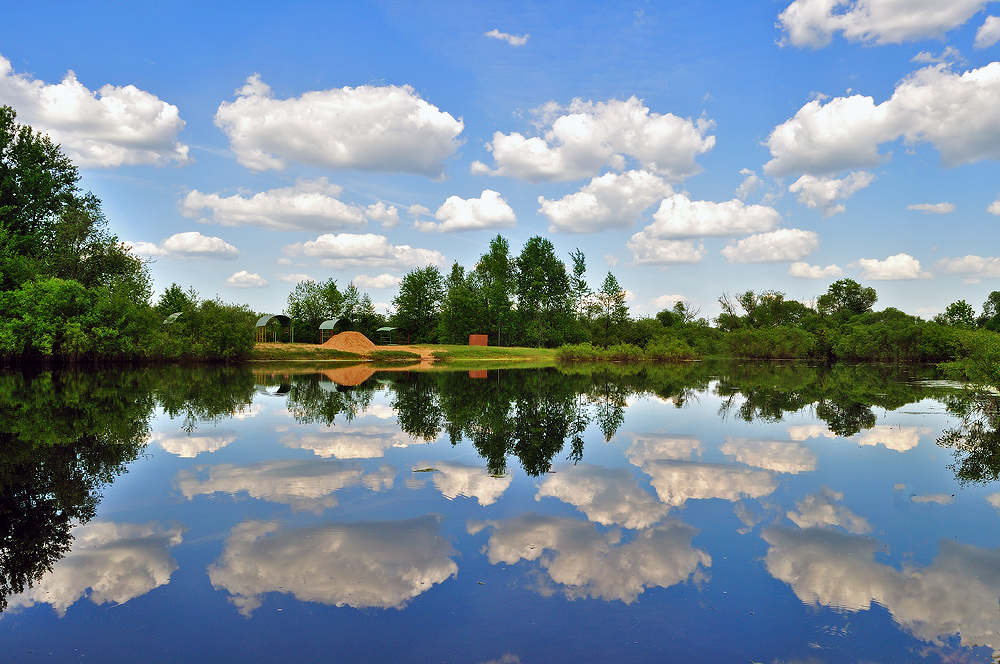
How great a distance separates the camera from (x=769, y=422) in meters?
15.6

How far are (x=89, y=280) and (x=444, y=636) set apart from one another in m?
50.1

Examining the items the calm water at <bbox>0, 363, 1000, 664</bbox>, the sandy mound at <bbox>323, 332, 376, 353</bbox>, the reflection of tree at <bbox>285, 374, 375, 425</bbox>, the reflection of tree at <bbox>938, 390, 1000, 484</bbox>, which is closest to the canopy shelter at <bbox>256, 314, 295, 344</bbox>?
the sandy mound at <bbox>323, 332, 376, 353</bbox>

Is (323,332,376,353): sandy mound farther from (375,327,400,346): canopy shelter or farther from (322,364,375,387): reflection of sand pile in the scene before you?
(322,364,375,387): reflection of sand pile

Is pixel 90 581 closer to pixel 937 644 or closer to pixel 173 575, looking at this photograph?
pixel 173 575

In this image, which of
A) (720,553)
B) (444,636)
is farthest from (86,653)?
(720,553)

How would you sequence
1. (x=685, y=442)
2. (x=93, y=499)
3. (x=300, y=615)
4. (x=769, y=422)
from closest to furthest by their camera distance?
(x=300, y=615), (x=93, y=499), (x=685, y=442), (x=769, y=422)

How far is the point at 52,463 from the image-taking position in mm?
9383

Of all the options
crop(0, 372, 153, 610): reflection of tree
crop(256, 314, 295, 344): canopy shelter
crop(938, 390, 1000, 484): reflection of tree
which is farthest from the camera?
crop(256, 314, 295, 344): canopy shelter

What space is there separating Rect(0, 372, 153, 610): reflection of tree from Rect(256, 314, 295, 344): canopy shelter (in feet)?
164

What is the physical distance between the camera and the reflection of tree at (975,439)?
9.90m

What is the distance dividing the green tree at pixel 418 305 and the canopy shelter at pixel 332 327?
9862 millimetres

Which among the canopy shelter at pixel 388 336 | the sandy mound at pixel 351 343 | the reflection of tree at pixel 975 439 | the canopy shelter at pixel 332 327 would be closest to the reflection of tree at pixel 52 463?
the reflection of tree at pixel 975 439

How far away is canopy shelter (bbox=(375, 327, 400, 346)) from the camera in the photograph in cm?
8394

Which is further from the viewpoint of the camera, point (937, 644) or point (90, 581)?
point (90, 581)
